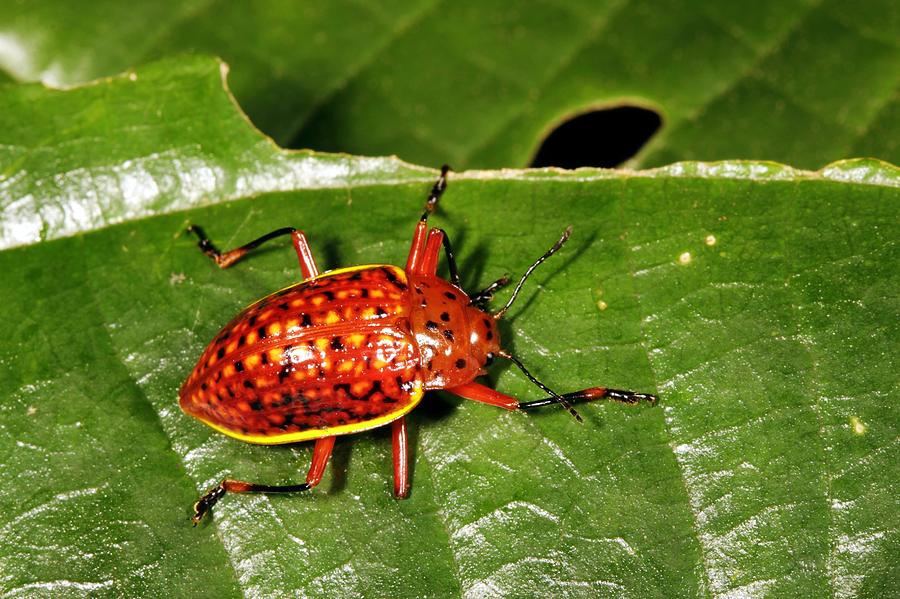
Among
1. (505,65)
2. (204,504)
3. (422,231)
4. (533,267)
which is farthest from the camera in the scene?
(505,65)

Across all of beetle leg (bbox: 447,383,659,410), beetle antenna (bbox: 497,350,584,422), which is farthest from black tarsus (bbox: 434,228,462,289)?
beetle leg (bbox: 447,383,659,410)

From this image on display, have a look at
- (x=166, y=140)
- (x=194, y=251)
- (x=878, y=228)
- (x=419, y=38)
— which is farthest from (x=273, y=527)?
(x=419, y=38)

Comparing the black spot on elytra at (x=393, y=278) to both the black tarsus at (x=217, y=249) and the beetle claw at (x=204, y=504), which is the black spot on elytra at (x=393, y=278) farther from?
the beetle claw at (x=204, y=504)

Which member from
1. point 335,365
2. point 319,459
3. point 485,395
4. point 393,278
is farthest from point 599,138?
point 319,459

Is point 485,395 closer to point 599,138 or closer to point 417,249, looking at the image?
point 417,249

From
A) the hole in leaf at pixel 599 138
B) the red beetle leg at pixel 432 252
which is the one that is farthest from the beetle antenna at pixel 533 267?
the hole in leaf at pixel 599 138

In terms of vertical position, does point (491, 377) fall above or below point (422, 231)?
below
